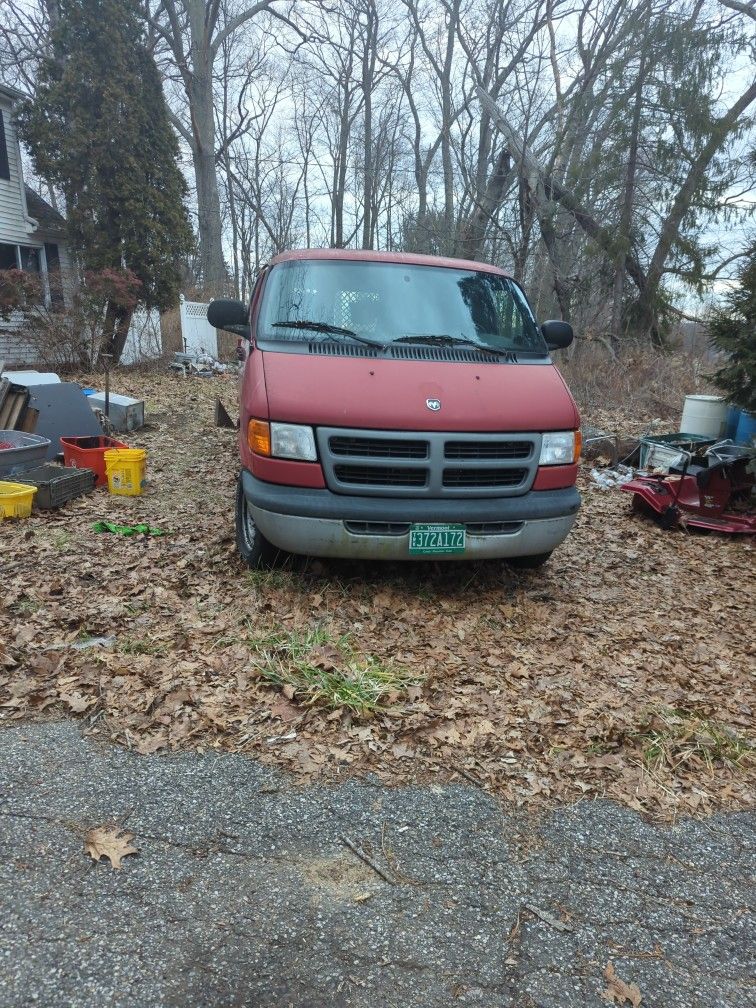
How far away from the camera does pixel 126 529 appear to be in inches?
215

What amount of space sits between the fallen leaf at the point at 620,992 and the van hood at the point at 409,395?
266 cm

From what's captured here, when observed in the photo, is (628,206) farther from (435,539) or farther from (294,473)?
(294,473)

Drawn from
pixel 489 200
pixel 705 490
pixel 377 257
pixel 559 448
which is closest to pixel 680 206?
pixel 489 200

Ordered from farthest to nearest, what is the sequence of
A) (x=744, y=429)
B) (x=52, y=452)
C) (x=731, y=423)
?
(x=731, y=423) < (x=744, y=429) < (x=52, y=452)

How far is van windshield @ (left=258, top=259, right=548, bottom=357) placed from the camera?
4465 mm

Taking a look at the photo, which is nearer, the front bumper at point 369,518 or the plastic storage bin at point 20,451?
the front bumper at point 369,518

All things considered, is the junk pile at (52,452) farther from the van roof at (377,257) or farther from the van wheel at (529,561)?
the van wheel at (529,561)

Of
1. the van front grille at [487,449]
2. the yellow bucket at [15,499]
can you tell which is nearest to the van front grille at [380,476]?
the van front grille at [487,449]

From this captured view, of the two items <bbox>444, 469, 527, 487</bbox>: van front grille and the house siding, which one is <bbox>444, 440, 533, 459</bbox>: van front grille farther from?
the house siding

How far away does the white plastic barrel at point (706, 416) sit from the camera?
8953 millimetres

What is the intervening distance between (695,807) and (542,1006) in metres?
1.19

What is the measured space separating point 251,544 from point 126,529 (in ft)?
5.14

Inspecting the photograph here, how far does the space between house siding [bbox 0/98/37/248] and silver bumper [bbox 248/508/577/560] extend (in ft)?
55.2

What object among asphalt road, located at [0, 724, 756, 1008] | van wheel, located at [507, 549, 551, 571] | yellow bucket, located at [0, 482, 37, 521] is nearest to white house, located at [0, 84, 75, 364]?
yellow bucket, located at [0, 482, 37, 521]
